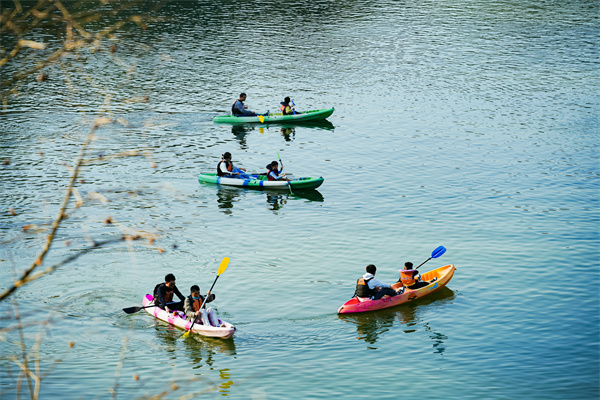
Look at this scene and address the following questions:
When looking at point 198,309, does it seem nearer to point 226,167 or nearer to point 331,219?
point 331,219

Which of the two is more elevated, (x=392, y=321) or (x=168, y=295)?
(x=168, y=295)

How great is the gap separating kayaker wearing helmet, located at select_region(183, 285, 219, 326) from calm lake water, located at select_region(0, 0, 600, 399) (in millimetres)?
559

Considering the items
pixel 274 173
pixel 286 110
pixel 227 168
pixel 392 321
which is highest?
pixel 286 110

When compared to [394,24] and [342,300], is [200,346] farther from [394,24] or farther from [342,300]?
[394,24]

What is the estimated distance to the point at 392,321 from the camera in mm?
20812

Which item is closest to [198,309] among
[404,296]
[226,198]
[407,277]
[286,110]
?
[404,296]

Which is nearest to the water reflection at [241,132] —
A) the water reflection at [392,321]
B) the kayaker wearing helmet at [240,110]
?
the kayaker wearing helmet at [240,110]

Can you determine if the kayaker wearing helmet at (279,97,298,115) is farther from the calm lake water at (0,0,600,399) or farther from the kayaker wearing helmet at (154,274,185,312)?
the kayaker wearing helmet at (154,274,185,312)

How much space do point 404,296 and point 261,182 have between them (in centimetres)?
1119

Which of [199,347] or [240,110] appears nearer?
[199,347]

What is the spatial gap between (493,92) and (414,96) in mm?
4845

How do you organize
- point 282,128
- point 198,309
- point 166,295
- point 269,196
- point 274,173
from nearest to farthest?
point 198,309
point 166,295
point 269,196
point 274,173
point 282,128

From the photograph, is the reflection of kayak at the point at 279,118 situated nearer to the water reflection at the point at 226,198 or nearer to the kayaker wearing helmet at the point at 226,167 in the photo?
the kayaker wearing helmet at the point at 226,167

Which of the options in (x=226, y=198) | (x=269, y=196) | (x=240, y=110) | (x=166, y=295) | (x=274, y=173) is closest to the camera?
(x=166, y=295)
